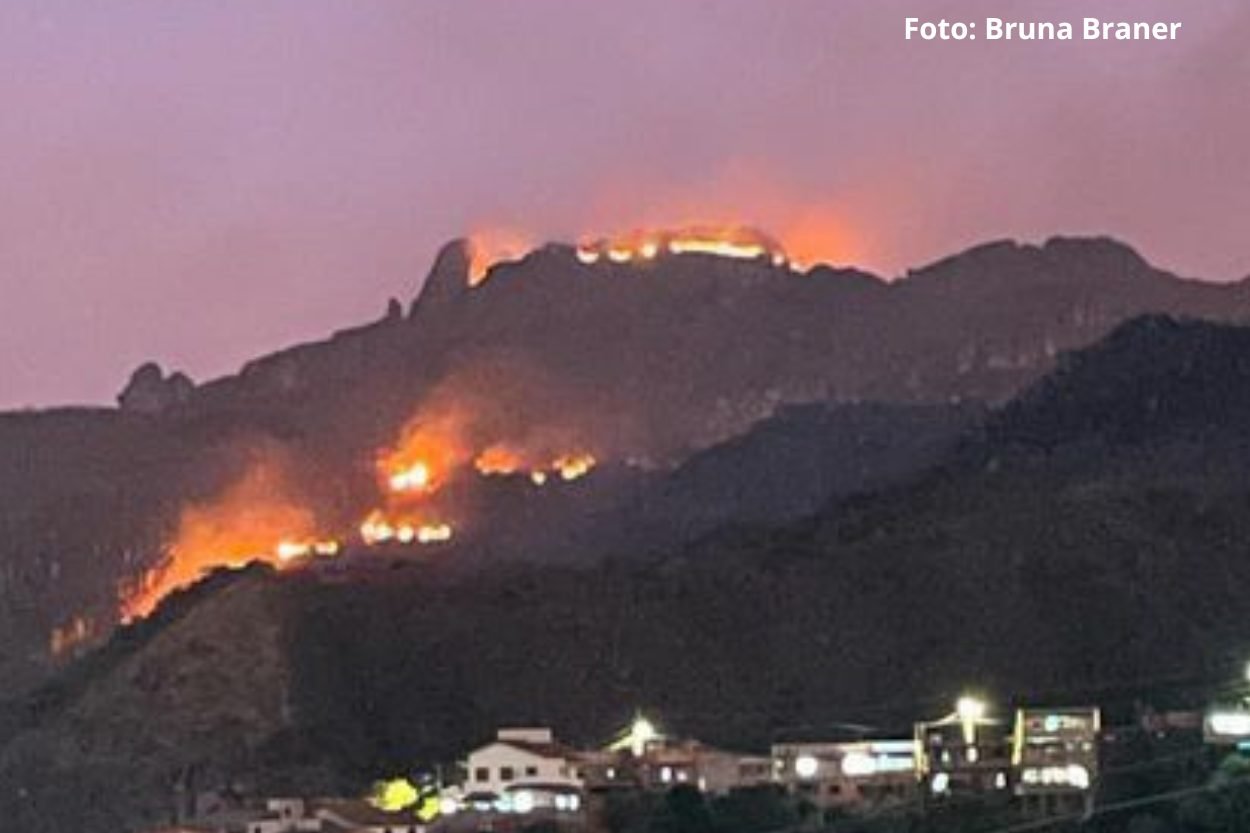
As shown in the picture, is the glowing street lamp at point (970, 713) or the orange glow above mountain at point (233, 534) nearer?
the glowing street lamp at point (970, 713)

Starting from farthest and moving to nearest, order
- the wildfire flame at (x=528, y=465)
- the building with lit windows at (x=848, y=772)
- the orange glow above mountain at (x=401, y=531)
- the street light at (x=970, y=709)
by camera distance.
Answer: the wildfire flame at (x=528, y=465) < the orange glow above mountain at (x=401, y=531) < the street light at (x=970, y=709) < the building with lit windows at (x=848, y=772)

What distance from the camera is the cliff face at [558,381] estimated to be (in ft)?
301

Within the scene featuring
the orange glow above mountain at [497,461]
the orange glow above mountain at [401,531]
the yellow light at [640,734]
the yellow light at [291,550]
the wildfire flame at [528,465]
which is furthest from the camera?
the orange glow above mountain at [497,461]

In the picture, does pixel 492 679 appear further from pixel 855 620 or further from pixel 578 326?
pixel 578 326

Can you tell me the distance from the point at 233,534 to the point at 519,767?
45.0m

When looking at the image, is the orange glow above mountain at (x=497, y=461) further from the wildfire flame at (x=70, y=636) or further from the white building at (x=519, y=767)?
the white building at (x=519, y=767)

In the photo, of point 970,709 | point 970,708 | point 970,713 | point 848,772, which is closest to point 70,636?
point 970,708

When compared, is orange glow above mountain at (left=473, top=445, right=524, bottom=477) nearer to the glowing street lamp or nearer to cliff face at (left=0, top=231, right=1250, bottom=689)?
cliff face at (left=0, top=231, right=1250, bottom=689)

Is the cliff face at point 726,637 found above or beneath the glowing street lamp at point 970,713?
above

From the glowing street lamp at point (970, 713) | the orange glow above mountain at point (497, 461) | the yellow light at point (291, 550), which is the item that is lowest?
the glowing street lamp at point (970, 713)

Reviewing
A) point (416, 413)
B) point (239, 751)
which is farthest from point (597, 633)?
point (416, 413)

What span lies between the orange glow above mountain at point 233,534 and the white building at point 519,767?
121 ft

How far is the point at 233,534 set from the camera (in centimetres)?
8894

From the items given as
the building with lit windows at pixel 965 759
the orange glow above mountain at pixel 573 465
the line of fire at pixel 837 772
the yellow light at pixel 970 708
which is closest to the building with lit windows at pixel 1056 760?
the line of fire at pixel 837 772
